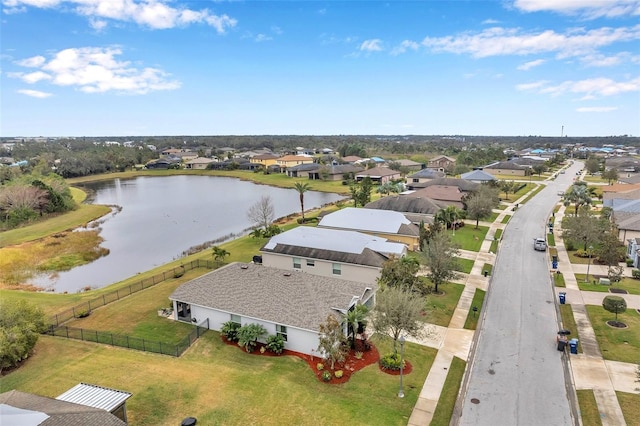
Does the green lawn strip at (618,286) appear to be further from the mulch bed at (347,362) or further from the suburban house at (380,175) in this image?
the suburban house at (380,175)

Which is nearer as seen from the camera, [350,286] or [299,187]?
[350,286]

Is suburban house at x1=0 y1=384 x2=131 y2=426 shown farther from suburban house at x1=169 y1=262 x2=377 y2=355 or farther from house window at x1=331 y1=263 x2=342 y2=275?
house window at x1=331 y1=263 x2=342 y2=275

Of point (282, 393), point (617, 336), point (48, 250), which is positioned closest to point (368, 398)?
point (282, 393)

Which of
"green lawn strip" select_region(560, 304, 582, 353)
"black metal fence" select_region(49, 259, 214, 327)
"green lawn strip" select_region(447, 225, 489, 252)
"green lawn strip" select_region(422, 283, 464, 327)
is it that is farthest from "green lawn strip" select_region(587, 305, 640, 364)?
"black metal fence" select_region(49, 259, 214, 327)

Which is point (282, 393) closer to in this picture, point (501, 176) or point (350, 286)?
point (350, 286)

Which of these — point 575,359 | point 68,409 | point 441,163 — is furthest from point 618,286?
point 441,163

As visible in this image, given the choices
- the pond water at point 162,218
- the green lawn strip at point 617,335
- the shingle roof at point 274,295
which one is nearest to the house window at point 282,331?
the shingle roof at point 274,295
